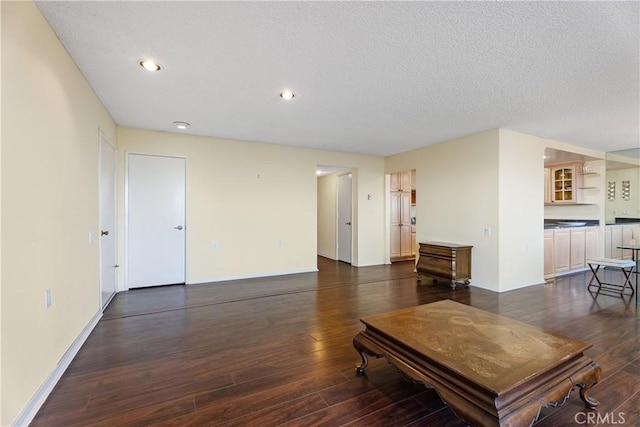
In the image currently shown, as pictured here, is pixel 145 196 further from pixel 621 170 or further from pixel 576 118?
pixel 621 170

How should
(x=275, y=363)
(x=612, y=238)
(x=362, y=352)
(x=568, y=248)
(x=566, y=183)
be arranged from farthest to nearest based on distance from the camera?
1. (x=566, y=183)
2. (x=612, y=238)
3. (x=568, y=248)
4. (x=275, y=363)
5. (x=362, y=352)

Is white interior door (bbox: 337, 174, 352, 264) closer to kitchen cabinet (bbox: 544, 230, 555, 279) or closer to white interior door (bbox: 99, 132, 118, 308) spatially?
kitchen cabinet (bbox: 544, 230, 555, 279)

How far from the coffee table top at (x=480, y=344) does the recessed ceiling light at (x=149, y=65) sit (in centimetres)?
270

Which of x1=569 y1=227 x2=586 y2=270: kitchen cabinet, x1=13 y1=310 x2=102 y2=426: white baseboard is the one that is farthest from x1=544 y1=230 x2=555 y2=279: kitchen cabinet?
x1=13 y1=310 x2=102 y2=426: white baseboard

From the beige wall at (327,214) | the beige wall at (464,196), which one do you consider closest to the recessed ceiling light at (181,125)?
the beige wall at (327,214)

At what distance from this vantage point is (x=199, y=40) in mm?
2105

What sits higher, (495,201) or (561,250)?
(495,201)

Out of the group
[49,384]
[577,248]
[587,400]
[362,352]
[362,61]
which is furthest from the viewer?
[577,248]

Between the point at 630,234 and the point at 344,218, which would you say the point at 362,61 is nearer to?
the point at 344,218

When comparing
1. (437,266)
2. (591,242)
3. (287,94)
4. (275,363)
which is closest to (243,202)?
(287,94)

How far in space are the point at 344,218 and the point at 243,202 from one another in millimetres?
2711

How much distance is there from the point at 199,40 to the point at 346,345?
2695 mm

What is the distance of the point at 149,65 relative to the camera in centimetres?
246

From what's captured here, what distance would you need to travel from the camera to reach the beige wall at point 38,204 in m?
1.51
